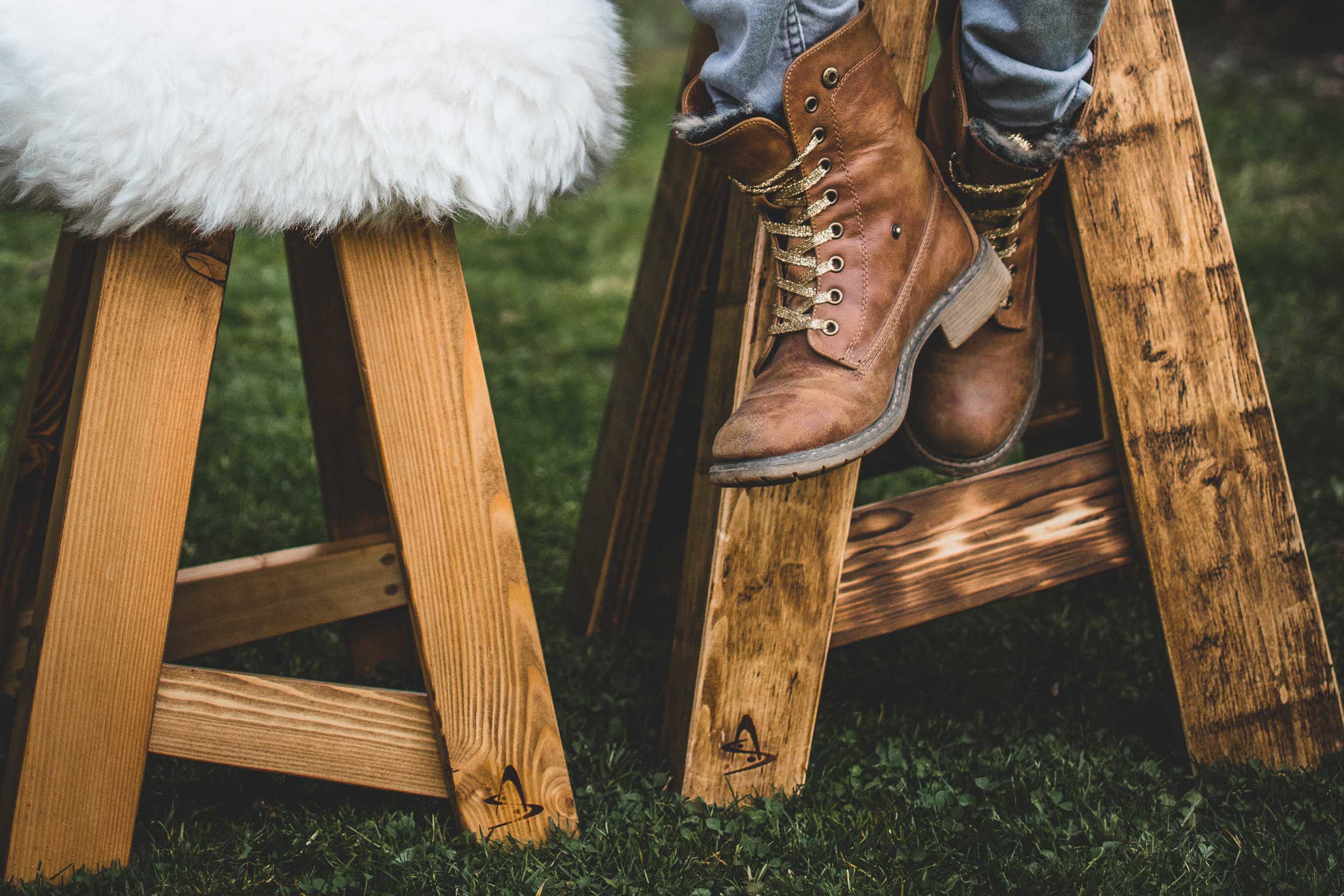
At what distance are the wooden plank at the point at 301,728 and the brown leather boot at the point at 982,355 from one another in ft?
2.16

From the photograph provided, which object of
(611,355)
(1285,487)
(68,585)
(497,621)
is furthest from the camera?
(611,355)

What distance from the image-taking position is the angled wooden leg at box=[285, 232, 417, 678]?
136 cm

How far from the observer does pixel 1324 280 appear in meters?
3.40

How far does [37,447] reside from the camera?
1.25m

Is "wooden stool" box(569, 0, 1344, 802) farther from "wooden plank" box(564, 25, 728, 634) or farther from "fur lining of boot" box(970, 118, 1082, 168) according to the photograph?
"wooden plank" box(564, 25, 728, 634)

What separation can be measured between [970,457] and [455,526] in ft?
1.97

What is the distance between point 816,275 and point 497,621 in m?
0.50

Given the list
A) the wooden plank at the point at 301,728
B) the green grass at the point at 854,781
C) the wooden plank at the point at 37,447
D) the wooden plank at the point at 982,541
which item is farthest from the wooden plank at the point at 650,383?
the wooden plank at the point at 37,447

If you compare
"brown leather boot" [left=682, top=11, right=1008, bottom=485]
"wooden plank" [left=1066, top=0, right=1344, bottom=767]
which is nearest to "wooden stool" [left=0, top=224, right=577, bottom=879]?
"brown leather boot" [left=682, top=11, right=1008, bottom=485]

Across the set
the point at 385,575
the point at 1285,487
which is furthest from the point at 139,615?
the point at 1285,487

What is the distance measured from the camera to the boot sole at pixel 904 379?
0.96 m

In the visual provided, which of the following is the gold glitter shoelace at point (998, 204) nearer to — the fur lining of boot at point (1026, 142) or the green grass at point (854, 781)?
the fur lining of boot at point (1026, 142)

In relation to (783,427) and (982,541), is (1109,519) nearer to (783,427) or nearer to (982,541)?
(982,541)

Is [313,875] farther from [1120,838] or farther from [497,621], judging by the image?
[1120,838]
